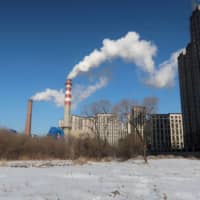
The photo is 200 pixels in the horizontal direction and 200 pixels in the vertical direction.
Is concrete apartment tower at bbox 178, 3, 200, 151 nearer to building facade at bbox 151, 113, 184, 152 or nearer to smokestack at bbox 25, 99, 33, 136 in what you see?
building facade at bbox 151, 113, 184, 152

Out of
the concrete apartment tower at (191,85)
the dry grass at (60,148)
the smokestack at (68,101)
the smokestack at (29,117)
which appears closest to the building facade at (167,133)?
the concrete apartment tower at (191,85)

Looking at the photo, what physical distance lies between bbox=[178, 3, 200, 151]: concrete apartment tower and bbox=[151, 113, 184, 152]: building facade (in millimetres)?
31954

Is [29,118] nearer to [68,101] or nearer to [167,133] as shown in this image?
[68,101]

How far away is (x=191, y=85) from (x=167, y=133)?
4639 cm

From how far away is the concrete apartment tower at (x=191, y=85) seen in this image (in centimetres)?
10238

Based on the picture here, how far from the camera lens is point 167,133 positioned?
145875mm

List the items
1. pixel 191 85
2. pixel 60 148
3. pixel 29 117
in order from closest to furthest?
pixel 60 148 → pixel 29 117 → pixel 191 85

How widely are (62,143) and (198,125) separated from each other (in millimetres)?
67049

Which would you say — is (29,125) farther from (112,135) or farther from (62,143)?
(112,135)

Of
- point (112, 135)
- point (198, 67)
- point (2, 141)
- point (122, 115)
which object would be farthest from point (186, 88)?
point (2, 141)

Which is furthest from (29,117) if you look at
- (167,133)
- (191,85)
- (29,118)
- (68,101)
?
(167,133)

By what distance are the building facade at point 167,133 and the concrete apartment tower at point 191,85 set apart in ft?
105

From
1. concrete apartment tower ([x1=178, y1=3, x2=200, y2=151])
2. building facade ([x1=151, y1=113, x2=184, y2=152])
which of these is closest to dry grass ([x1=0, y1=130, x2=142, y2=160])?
concrete apartment tower ([x1=178, y1=3, x2=200, y2=151])

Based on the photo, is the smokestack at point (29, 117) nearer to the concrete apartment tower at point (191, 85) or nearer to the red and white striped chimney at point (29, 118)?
the red and white striped chimney at point (29, 118)
